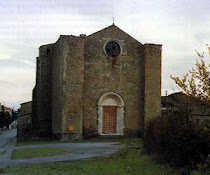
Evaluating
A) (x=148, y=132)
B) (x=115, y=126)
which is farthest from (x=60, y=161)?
(x=115, y=126)

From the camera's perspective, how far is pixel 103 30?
2858cm

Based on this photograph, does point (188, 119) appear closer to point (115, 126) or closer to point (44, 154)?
point (44, 154)

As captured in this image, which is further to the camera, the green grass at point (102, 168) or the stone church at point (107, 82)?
the stone church at point (107, 82)

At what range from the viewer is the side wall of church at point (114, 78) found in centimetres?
2778

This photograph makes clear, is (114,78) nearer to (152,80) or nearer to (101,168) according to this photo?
(152,80)

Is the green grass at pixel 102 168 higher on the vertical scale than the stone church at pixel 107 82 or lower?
lower

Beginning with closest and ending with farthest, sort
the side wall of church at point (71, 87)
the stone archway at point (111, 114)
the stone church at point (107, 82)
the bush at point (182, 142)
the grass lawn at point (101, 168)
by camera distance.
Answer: the bush at point (182, 142)
the grass lawn at point (101, 168)
the side wall of church at point (71, 87)
the stone church at point (107, 82)
the stone archway at point (111, 114)


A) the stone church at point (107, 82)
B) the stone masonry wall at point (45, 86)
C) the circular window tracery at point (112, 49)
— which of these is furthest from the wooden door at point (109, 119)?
the stone masonry wall at point (45, 86)

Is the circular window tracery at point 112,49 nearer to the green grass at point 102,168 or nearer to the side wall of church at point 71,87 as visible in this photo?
the side wall of church at point 71,87

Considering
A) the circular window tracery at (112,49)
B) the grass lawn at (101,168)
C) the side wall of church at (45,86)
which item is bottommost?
the grass lawn at (101,168)

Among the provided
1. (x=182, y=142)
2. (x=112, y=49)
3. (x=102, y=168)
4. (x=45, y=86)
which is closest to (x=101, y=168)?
(x=102, y=168)

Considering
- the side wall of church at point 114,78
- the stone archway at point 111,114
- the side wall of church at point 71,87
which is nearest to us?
the side wall of church at point 71,87

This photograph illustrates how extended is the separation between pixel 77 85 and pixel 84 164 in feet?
48.8

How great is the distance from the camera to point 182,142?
10258 millimetres
